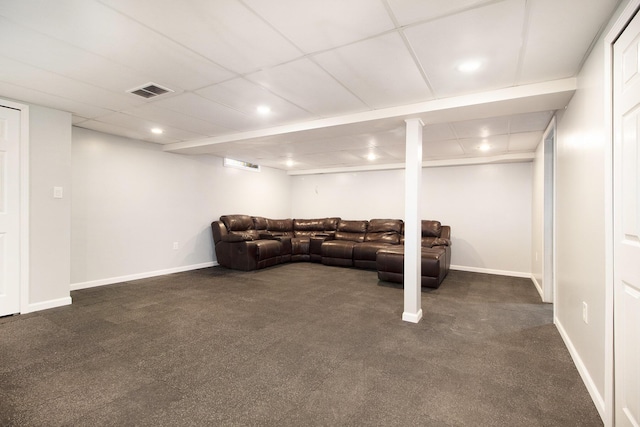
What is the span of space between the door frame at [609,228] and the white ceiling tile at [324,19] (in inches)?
49.1

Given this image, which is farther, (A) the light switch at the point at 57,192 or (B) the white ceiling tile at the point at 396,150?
(B) the white ceiling tile at the point at 396,150

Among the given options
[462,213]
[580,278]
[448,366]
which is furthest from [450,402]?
[462,213]

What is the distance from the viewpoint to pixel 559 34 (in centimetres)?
183

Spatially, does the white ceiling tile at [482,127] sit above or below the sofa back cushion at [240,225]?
above

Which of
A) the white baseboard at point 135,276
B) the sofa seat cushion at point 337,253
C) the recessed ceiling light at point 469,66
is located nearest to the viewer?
the recessed ceiling light at point 469,66

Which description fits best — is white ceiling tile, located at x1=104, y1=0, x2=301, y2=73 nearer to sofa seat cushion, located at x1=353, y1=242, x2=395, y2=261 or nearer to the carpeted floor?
the carpeted floor

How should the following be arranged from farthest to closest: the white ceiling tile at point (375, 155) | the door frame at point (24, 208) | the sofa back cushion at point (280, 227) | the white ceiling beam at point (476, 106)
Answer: the sofa back cushion at point (280, 227) → the white ceiling tile at point (375, 155) → the door frame at point (24, 208) → the white ceiling beam at point (476, 106)

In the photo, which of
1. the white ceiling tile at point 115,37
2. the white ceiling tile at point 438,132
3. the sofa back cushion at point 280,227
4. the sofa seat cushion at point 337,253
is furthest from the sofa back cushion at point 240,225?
the white ceiling tile at point 438,132

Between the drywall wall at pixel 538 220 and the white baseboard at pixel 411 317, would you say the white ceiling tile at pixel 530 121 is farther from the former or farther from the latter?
the white baseboard at pixel 411 317

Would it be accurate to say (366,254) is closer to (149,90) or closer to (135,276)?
(135,276)

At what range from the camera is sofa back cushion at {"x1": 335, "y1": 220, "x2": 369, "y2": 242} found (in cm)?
679

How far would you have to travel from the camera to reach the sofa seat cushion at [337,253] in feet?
20.1

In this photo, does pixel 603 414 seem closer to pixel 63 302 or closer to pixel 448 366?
pixel 448 366

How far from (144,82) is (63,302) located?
9.39 ft
